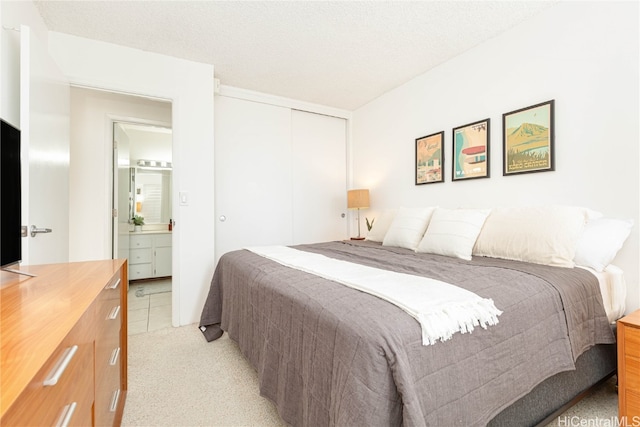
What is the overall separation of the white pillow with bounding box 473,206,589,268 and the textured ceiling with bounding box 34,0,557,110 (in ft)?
4.84

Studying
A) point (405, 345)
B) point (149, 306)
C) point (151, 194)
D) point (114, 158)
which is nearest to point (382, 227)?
point (405, 345)

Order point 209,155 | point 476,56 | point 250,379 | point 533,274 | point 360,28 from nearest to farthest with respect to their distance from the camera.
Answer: point 533,274, point 250,379, point 360,28, point 476,56, point 209,155

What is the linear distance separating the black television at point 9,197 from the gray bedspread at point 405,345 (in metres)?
1.02

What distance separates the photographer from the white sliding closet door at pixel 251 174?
132 inches

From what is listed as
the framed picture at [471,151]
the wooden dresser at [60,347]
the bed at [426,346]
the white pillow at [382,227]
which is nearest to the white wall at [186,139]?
the bed at [426,346]

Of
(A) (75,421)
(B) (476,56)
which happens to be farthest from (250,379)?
(B) (476,56)

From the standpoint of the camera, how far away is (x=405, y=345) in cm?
89

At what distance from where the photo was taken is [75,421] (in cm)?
72

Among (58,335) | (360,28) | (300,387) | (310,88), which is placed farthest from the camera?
(310,88)

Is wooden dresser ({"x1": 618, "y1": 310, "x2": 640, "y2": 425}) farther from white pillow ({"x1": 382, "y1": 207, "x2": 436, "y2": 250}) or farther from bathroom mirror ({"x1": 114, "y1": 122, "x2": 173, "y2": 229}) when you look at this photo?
bathroom mirror ({"x1": 114, "y1": 122, "x2": 173, "y2": 229})

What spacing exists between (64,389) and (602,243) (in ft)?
7.84

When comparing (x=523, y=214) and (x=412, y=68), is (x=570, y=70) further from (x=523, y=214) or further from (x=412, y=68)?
(x=412, y=68)

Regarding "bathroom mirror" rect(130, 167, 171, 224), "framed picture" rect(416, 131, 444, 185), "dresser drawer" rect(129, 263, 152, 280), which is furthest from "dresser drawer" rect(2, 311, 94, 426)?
"bathroom mirror" rect(130, 167, 171, 224)

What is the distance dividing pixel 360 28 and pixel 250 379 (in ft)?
8.71
